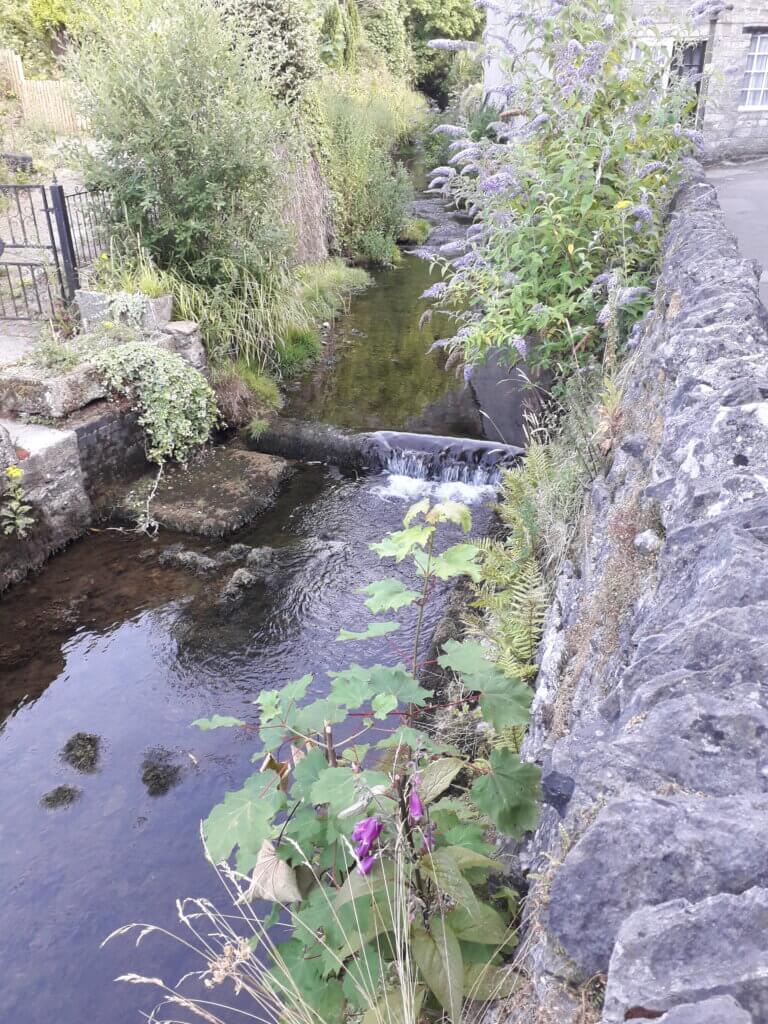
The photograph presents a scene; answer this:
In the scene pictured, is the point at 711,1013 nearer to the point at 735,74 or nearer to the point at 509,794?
the point at 509,794


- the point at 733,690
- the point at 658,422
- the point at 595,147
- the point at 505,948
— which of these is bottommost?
the point at 505,948

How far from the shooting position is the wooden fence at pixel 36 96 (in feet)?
64.5

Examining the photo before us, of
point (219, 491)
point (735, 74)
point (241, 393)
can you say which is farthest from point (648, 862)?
point (735, 74)

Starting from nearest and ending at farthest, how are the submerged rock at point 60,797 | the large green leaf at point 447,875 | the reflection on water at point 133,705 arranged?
the large green leaf at point 447,875
the reflection on water at point 133,705
the submerged rock at point 60,797

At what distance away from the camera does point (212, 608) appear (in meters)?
6.11

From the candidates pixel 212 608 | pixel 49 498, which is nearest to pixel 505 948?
pixel 212 608

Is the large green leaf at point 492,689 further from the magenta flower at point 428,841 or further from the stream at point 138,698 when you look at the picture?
the stream at point 138,698

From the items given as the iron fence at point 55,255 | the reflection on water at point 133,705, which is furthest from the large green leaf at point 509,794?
the iron fence at point 55,255

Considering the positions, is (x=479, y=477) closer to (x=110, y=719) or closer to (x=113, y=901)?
(x=110, y=719)

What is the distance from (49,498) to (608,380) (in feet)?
15.6

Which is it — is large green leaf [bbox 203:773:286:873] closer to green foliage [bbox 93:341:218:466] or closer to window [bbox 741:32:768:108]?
green foliage [bbox 93:341:218:466]

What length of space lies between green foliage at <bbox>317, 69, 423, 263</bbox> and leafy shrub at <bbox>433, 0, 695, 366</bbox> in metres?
8.50

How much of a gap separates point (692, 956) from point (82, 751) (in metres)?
4.62

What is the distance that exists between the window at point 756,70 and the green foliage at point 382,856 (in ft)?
53.0
